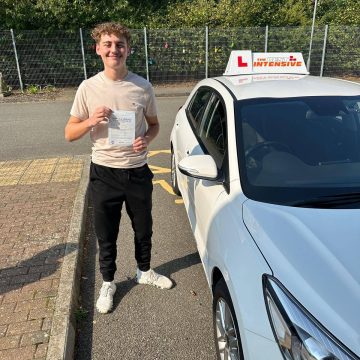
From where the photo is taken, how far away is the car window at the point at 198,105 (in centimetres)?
383

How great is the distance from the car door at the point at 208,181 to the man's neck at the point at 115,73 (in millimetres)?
802

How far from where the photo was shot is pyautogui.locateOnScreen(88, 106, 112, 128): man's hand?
253cm

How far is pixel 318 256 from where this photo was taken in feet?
6.04

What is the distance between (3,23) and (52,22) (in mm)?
1700

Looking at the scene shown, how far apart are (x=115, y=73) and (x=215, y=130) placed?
0.93 m

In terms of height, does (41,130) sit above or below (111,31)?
below

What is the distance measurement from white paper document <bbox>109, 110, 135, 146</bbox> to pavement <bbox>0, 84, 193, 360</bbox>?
4.10ft

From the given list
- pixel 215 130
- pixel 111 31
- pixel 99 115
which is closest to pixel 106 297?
pixel 99 115

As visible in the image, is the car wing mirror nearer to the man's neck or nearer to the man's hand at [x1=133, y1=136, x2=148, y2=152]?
the man's hand at [x1=133, y1=136, x2=148, y2=152]

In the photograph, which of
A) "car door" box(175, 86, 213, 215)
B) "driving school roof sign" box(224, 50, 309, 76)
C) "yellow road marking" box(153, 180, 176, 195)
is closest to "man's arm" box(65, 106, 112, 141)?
"car door" box(175, 86, 213, 215)

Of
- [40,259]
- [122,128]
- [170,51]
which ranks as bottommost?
[40,259]

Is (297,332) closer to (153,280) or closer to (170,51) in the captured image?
(153,280)

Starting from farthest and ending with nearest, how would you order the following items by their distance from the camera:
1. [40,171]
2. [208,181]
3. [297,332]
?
1. [40,171]
2. [208,181]
3. [297,332]

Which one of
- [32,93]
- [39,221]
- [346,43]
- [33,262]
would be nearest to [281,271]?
[33,262]
